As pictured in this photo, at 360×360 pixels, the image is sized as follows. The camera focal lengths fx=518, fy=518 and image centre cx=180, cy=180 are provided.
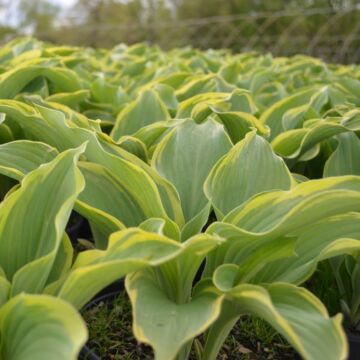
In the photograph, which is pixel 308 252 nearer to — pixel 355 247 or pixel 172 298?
pixel 355 247

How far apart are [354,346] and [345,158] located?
0.44 metres

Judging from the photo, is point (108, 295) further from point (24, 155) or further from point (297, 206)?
point (297, 206)

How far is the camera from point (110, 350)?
1150 millimetres

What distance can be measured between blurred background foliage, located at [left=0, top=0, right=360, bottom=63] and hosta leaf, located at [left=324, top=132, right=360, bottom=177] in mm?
5111

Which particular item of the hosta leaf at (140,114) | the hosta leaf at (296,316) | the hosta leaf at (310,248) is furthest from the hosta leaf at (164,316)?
the hosta leaf at (140,114)

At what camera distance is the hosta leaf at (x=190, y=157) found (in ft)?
3.44

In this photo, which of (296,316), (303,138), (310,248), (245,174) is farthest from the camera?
(303,138)

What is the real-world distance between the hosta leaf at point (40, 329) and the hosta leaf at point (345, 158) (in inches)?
32.4

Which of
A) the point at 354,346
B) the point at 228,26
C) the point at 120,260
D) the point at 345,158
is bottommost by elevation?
the point at 228,26

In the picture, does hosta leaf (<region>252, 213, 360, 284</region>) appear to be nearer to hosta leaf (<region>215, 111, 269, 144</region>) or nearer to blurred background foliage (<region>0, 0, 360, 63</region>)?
hosta leaf (<region>215, 111, 269, 144</region>)

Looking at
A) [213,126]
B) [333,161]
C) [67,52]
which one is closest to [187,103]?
[213,126]

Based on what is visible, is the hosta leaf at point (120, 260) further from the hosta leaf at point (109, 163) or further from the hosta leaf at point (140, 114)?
the hosta leaf at point (140, 114)

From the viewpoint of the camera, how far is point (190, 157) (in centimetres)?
111

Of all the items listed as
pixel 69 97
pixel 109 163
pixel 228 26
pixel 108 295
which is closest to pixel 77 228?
pixel 108 295
